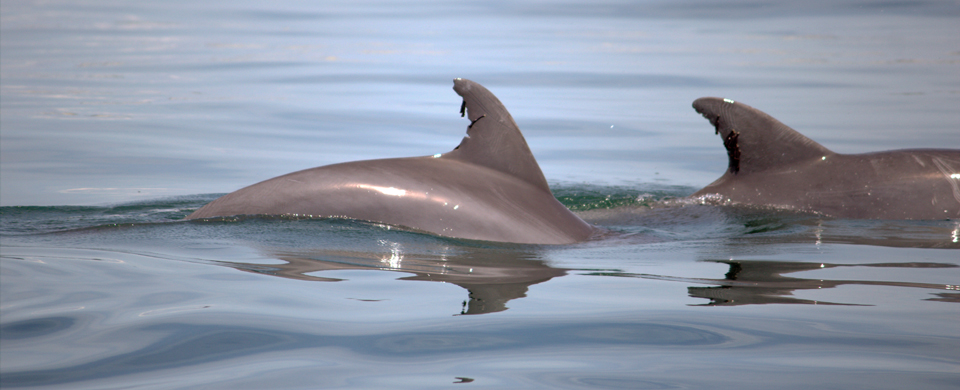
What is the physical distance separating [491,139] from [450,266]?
3.91 feet

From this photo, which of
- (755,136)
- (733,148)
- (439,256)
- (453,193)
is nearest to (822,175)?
(755,136)

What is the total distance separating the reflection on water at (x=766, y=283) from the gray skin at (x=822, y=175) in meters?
1.90

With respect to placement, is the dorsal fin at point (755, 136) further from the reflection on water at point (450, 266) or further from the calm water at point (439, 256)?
the reflection on water at point (450, 266)

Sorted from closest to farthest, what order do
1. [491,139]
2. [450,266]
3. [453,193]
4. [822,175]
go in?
[450,266] < [453,193] < [491,139] < [822,175]

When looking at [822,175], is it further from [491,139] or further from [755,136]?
[491,139]

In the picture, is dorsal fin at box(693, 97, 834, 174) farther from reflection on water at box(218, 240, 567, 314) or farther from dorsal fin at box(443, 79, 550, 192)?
reflection on water at box(218, 240, 567, 314)

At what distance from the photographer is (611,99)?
16.0 meters

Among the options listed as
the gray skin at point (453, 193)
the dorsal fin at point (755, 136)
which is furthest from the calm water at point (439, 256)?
the dorsal fin at point (755, 136)

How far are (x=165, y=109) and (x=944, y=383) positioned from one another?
42.2ft

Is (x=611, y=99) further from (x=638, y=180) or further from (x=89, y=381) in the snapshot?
(x=89, y=381)

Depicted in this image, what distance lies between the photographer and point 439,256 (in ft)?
14.9

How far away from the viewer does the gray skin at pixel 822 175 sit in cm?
659

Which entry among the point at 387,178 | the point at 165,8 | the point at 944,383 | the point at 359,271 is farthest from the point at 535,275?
the point at 165,8

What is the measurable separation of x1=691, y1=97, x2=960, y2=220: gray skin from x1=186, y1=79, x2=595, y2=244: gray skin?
7.06 ft
